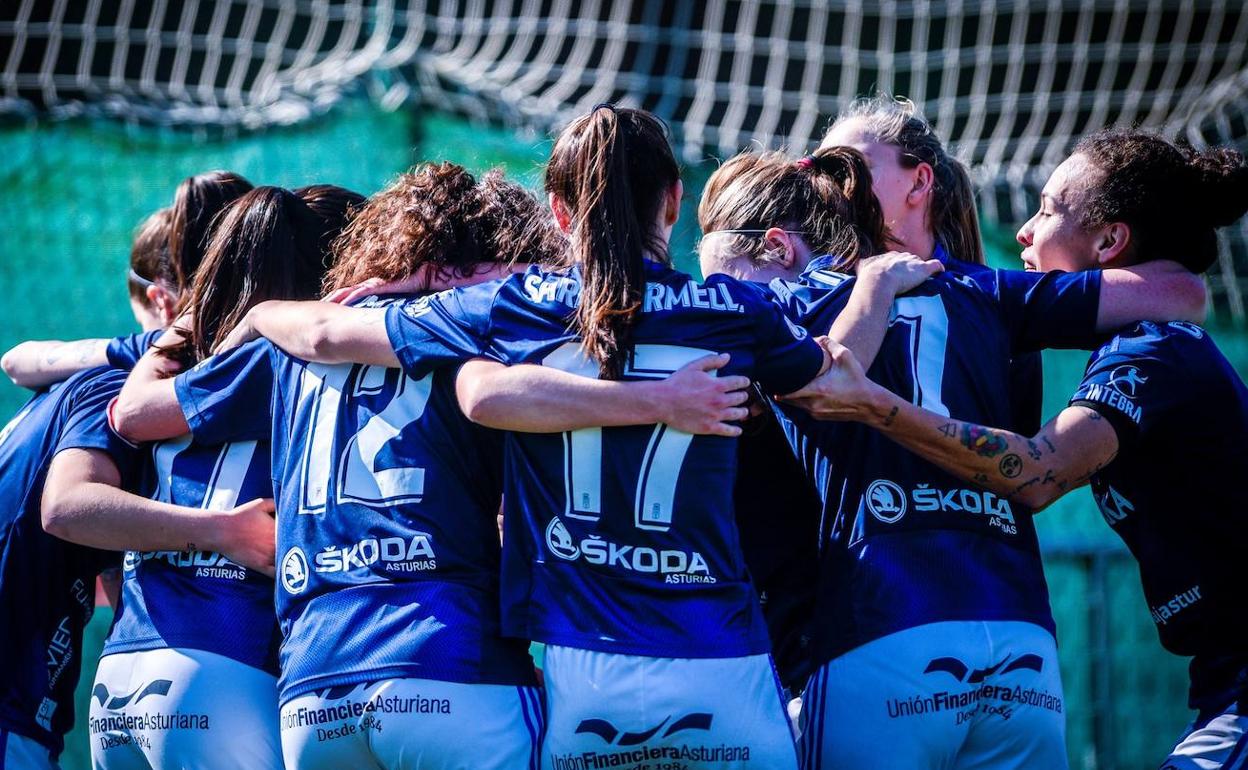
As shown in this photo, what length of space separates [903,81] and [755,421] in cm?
547

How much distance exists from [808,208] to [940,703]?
3.95ft

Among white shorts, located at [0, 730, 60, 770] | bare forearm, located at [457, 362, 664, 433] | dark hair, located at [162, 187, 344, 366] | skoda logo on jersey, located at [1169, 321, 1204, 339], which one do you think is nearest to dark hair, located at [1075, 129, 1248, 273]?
skoda logo on jersey, located at [1169, 321, 1204, 339]

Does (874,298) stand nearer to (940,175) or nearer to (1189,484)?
(940,175)

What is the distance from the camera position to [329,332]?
2846 mm

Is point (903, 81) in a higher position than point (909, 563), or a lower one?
higher

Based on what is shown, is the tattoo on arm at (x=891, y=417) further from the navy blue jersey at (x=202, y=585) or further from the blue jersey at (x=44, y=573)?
the blue jersey at (x=44, y=573)

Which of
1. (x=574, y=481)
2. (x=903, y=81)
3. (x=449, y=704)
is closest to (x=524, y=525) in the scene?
(x=574, y=481)

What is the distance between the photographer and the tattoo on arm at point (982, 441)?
9.68 ft

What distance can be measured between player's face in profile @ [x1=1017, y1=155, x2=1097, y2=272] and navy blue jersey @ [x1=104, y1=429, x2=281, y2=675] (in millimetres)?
1967

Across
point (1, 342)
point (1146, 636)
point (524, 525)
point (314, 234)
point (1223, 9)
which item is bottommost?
point (1146, 636)

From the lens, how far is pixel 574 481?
265 centimetres

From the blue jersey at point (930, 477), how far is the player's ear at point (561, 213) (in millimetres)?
580

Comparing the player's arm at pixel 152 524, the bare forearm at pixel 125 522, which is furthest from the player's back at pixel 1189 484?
the bare forearm at pixel 125 522

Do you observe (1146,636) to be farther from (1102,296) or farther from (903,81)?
(1102,296)
